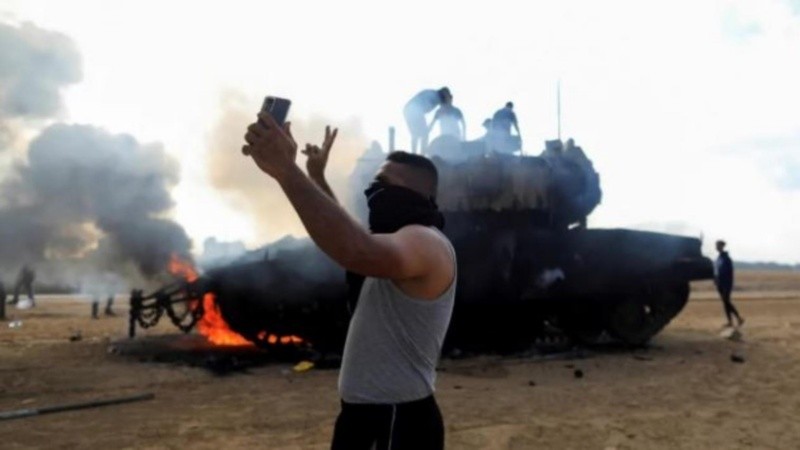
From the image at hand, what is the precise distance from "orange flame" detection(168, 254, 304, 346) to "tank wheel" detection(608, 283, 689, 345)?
5741mm

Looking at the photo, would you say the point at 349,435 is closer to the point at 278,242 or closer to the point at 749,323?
the point at 278,242

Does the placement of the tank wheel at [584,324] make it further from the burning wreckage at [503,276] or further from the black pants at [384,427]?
the black pants at [384,427]

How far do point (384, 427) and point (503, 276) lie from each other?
33.6 feet

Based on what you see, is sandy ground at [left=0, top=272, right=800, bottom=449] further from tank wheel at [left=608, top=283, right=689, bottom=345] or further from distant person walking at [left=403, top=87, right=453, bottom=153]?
distant person walking at [left=403, top=87, right=453, bottom=153]

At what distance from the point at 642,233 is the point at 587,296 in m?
1.60

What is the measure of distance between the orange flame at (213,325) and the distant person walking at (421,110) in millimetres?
4018

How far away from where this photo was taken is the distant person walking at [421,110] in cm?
1365

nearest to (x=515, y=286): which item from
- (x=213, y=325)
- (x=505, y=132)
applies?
(x=505, y=132)

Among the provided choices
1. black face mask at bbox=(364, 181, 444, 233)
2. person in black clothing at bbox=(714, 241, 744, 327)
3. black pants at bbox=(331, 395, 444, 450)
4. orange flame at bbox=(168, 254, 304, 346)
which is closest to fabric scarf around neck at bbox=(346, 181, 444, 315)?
black face mask at bbox=(364, 181, 444, 233)

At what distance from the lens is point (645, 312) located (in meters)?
14.6

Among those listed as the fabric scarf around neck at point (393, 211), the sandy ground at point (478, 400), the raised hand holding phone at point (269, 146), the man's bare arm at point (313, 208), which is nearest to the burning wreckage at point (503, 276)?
the sandy ground at point (478, 400)

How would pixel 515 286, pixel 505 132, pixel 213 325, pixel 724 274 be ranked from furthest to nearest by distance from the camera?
pixel 724 274, pixel 505 132, pixel 515 286, pixel 213 325

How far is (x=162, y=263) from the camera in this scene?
44.4 feet

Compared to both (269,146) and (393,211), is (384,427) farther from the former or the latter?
(269,146)
